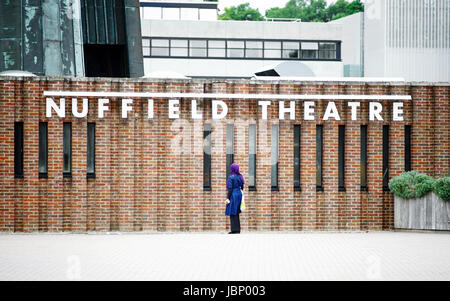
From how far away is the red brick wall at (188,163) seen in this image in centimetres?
1750

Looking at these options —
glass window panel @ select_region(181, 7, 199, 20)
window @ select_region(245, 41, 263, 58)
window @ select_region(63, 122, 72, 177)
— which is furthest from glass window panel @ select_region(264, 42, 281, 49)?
window @ select_region(63, 122, 72, 177)

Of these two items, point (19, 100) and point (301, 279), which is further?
point (19, 100)

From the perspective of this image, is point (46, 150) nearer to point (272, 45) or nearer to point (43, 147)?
point (43, 147)

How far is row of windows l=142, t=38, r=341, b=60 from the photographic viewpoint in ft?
178

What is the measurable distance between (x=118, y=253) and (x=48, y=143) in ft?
18.3

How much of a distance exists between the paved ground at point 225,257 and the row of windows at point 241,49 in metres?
38.5

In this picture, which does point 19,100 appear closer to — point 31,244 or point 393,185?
point 31,244

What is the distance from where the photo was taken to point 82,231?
692 inches

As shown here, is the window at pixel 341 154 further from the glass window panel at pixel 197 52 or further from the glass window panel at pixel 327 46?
the glass window panel at pixel 327 46

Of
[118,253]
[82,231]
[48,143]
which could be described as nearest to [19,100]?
[48,143]

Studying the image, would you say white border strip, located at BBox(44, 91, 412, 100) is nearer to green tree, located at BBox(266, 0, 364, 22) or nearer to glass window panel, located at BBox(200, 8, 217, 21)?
glass window panel, located at BBox(200, 8, 217, 21)

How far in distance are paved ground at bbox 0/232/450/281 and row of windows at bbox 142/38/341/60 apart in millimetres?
38475

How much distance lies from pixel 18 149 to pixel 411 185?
32.7ft

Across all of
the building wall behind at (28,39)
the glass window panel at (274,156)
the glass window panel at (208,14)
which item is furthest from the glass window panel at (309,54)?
the glass window panel at (274,156)
